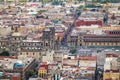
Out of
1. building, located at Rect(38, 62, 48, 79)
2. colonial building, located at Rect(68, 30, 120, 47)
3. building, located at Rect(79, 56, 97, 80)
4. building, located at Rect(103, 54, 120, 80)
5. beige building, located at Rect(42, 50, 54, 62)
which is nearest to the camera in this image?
building, located at Rect(103, 54, 120, 80)

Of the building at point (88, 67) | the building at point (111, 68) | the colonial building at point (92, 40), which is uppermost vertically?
the building at point (111, 68)

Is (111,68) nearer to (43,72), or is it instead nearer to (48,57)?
(43,72)

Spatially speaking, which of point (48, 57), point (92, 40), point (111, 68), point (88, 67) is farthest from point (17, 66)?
point (92, 40)

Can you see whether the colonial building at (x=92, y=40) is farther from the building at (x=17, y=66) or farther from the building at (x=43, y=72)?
the building at (x=43, y=72)

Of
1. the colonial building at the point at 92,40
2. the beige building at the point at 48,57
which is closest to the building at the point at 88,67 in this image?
the beige building at the point at 48,57

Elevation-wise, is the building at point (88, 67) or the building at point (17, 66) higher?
the building at point (17, 66)

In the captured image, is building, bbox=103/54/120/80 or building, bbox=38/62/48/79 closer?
building, bbox=103/54/120/80

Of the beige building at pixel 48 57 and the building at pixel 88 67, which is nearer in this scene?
the building at pixel 88 67

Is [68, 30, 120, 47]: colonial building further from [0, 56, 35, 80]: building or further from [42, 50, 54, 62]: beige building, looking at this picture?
[0, 56, 35, 80]: building

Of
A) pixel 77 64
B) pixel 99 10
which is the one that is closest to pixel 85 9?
pixel 99 10

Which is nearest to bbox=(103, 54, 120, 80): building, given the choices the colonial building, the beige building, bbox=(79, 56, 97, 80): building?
bbox=(79, 56, 97, 80): building

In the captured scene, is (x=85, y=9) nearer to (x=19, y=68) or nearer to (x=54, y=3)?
(x=54, y=3)
